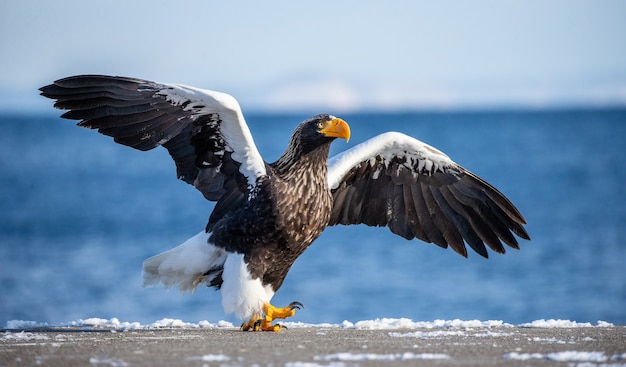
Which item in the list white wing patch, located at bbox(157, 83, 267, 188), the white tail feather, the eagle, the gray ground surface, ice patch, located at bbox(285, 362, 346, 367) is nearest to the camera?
ice patch, located at bbox(285, 362, 346, 367)

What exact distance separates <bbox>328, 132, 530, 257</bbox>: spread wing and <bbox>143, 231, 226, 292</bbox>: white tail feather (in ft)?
4.31

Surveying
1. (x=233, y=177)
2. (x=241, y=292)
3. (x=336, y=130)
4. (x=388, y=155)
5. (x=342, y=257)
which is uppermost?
(x=336, y=130)

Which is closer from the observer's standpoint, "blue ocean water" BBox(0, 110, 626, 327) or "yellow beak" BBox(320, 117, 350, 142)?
"yellow beak" BBox(320, 117, 350, 142)

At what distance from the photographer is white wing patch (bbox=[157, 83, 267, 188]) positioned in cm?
749

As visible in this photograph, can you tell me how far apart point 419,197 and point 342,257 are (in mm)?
14105

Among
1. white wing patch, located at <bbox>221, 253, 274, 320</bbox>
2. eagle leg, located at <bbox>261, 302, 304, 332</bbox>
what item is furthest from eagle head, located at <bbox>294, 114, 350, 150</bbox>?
eagle leg, located at <bbox>261, 302, 304, 332</bbox>

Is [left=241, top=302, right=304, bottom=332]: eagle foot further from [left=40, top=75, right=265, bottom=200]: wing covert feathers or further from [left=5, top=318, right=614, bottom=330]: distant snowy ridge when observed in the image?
[left=40, top=75, right=265, bottom=200]: wing covert feathers

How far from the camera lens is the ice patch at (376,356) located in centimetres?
546

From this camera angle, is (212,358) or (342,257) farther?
(342,257)

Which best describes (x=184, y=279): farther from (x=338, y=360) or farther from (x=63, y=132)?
(x=63, y=132)

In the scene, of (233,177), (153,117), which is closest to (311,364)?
(233,177)

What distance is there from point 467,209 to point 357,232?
19.5 meters

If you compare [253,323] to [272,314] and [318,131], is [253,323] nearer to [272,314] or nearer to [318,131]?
[272,314]

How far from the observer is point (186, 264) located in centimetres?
801
